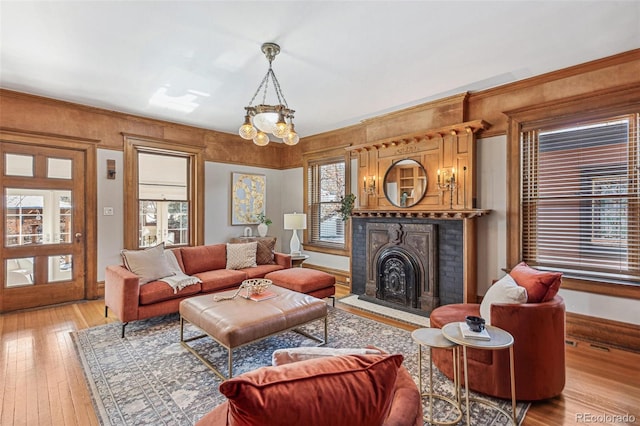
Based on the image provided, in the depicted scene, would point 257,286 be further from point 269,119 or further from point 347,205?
point 347,205

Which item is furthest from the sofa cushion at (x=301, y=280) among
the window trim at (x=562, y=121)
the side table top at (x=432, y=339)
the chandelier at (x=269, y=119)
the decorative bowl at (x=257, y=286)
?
the window trim at (x=562, y=121)

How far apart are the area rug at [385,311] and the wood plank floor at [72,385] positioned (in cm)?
141

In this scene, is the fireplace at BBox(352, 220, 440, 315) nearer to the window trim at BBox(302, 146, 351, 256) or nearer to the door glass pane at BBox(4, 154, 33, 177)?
the window trim at BBox(302, 146, 351, 256)

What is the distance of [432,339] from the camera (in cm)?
192

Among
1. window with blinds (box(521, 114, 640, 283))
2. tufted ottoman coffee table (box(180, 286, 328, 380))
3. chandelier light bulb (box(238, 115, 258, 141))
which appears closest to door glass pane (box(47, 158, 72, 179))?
tufted ottoman coffee table (box(180, 286, 328, 380))

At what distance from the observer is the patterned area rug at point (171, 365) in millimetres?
2031

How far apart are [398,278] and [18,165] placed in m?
5.26

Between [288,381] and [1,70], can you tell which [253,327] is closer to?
[288,381]

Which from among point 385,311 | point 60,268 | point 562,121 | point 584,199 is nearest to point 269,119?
point 385,311

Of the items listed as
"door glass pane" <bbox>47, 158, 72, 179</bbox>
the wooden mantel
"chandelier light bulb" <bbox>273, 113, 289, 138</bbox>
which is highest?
"chandelier light bulb" <bbox>273, 113, 289, 138</bbox>

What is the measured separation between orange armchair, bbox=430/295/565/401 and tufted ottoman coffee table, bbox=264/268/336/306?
2180 millimetres

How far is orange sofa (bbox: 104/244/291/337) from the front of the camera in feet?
10.8

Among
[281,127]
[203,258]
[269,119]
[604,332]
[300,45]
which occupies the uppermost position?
[300,45]

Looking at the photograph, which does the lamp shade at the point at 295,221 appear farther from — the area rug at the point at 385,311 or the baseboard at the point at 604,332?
the baseboard at the point at 604,332
